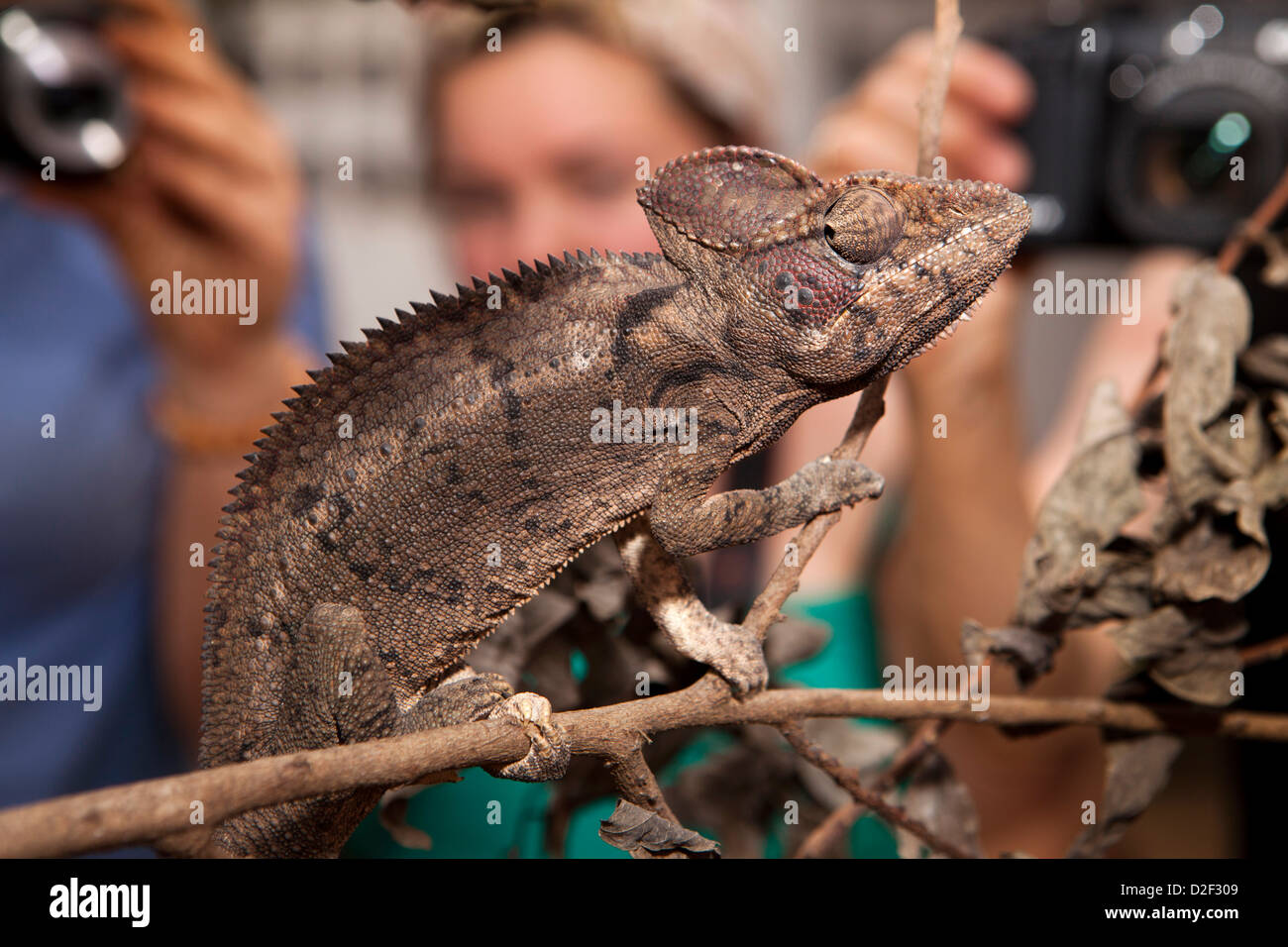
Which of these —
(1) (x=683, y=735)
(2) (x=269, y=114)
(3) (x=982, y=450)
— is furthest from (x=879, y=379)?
(2) (x=269, y=114)

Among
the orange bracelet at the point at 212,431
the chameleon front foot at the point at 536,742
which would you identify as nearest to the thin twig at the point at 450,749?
the chameleon front foot at the point at 536,742

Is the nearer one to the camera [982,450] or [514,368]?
[514,368]

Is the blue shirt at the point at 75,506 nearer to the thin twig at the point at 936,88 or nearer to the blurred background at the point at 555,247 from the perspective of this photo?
the blurred background at the point at 555,247

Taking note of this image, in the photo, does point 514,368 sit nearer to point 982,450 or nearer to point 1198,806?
point 982,450

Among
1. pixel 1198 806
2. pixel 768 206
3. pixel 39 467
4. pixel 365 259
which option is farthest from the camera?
pixel 365 259

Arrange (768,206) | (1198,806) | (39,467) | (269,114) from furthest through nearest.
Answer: (269,114)
(39,467)
(1198,806)
(768,206)

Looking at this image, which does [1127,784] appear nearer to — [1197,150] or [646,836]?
[646,836]

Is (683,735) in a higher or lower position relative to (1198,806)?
higher

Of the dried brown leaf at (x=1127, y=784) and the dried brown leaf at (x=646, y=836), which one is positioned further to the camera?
the dried brown leaf at (x=1127, y=784)
